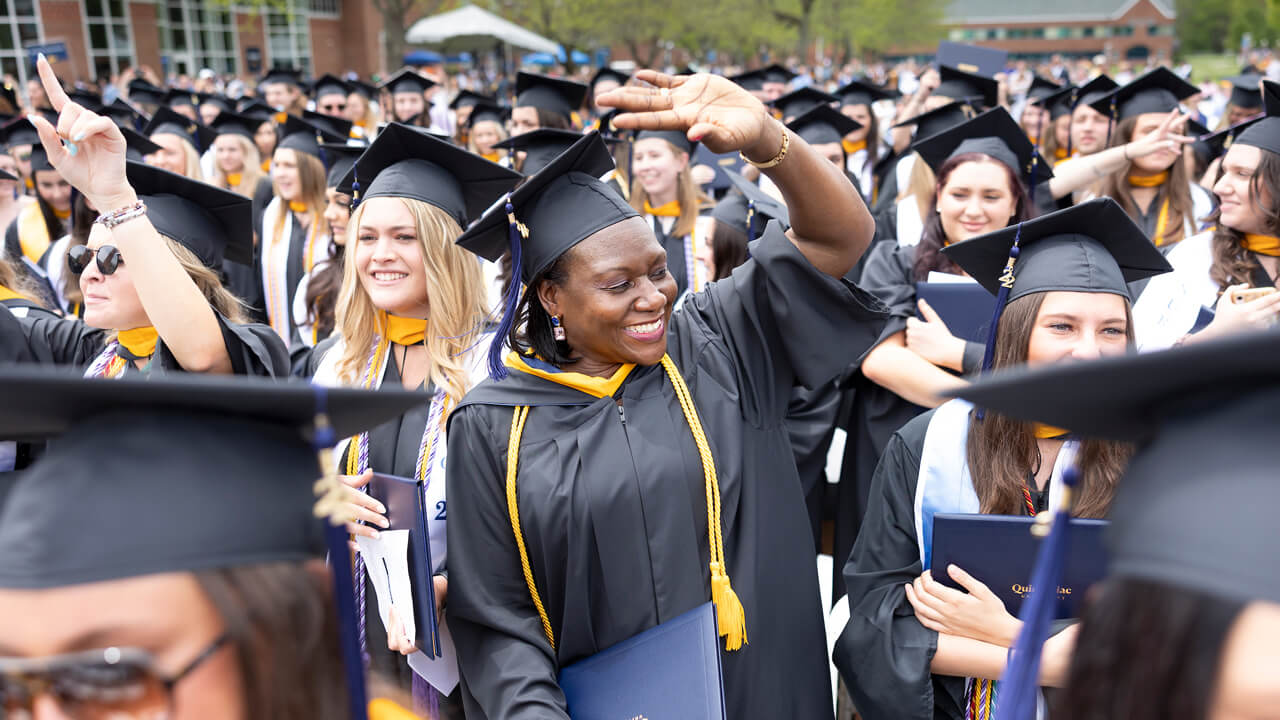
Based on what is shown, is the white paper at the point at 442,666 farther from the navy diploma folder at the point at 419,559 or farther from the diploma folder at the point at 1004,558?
the diploma folder at the point at 1004,558

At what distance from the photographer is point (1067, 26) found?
88625 mm

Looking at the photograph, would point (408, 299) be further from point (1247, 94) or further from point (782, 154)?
point (1247, 94)

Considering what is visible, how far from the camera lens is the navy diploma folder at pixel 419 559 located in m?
2.20

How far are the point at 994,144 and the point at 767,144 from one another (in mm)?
2478

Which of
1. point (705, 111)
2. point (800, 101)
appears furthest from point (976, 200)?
point (800, 101)

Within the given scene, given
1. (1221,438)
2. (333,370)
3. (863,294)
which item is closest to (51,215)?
(333,370)

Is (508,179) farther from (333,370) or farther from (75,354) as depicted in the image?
(75,354)

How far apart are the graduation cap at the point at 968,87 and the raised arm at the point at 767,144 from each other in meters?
5.46

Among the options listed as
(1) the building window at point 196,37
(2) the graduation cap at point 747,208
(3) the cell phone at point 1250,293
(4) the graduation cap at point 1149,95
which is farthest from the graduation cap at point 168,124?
(1) the building window at point 196,37

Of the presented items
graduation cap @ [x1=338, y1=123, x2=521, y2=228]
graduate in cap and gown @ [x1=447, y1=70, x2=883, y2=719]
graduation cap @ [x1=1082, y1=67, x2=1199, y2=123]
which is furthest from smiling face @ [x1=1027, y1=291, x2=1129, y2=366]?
graduation cap @ [x1=1082, y1=67, x2=1199, y2=123]

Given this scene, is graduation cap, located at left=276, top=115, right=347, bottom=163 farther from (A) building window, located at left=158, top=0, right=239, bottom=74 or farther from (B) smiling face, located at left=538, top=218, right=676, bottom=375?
(A) building window, located at left=158, top=0, right=239, bottom=74

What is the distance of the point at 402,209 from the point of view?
2.99 meters

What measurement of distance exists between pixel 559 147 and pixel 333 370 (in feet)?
8.64

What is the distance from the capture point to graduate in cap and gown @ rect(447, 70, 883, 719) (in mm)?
2143
